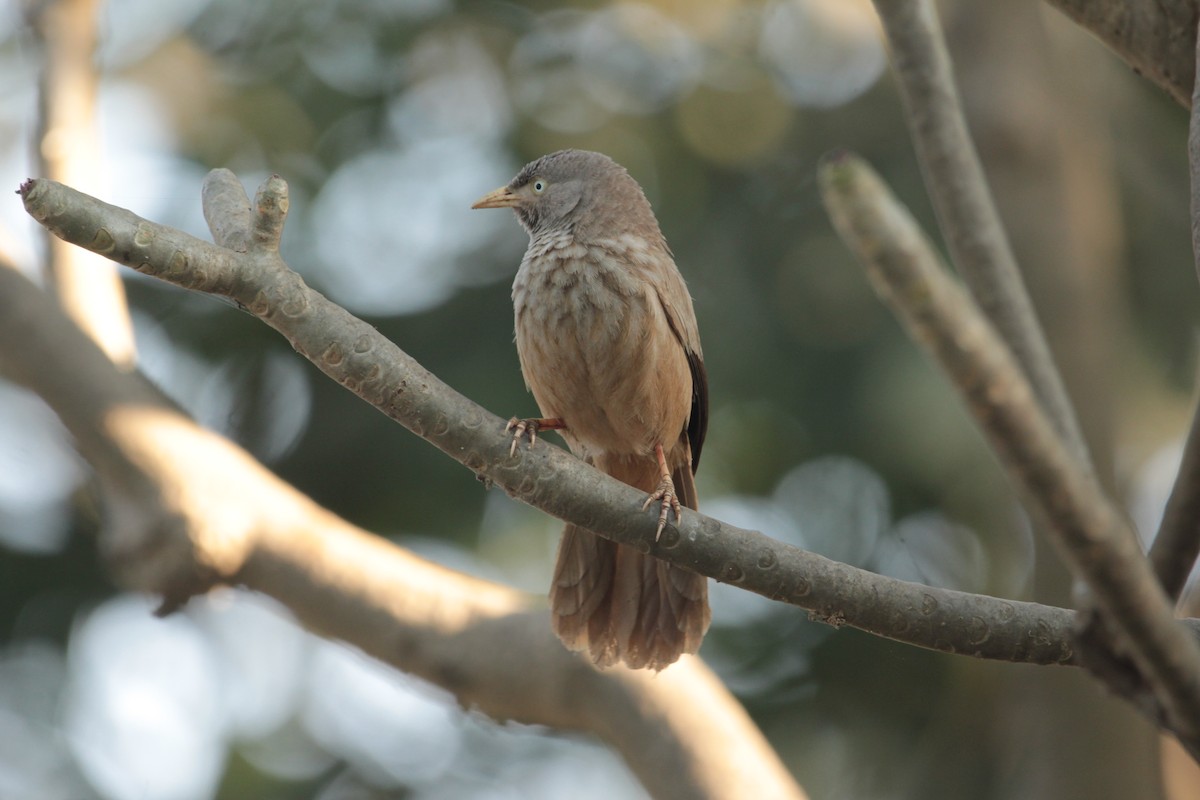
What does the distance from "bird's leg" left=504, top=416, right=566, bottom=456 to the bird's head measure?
2.40 feet

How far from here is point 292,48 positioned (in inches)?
299

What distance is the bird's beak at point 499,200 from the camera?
520 cm

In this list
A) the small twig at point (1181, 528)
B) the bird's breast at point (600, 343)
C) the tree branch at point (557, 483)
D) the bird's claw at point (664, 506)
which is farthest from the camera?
the bird's breast at point (600, 343)

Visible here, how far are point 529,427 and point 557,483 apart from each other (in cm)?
46

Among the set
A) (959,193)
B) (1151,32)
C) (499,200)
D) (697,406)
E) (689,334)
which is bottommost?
(697,406)

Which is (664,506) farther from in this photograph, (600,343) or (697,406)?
(697,406)

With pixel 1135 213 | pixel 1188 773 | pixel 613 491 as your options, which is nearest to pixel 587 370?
pixel 613 491

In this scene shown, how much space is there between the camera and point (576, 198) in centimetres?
488

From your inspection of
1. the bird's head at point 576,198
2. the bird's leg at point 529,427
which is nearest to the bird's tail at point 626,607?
the bird's leg at point 529,427

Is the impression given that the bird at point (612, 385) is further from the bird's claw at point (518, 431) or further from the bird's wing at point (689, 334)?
the bird's claw at point (518, 431)

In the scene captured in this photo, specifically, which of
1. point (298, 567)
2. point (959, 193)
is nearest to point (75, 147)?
point (298, 567)

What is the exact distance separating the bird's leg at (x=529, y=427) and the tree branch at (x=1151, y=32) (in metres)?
1.91

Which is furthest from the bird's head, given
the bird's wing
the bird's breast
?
the bird's wing

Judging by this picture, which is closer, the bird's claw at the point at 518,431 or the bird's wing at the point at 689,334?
the bird's claw at the point at 518,431
